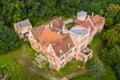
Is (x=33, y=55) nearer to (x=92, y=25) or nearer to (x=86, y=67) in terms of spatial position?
(x=86, y=67)

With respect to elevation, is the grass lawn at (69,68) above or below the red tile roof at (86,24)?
below

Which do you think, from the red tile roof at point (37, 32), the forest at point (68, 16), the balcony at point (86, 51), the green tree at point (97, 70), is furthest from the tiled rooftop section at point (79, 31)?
the red tile roof at point (37, 32)

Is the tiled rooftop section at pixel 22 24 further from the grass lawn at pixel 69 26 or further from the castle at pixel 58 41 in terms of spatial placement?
the grass lawn at pixel 69 26

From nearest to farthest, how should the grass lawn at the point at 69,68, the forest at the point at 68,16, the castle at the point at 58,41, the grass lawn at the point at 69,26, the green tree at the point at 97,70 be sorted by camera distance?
the green tree at the point at 97,70 → the castle at the point at 58,41 → the grass lawn at the point at 69,68 → the forest at the point at 68,16 → the grass lawn at the point at 69,26

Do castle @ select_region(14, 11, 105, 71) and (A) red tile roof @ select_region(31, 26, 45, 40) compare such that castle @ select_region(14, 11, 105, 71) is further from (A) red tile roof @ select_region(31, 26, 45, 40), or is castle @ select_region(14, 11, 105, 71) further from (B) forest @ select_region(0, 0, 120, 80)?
(B) forest @ select_region(0, 0, 120, 80)

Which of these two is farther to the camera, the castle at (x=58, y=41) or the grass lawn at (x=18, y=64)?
the grass lawn at (x=18, y=64)

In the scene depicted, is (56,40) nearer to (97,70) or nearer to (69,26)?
(97,70)

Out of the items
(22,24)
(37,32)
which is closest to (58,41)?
(37,32)
